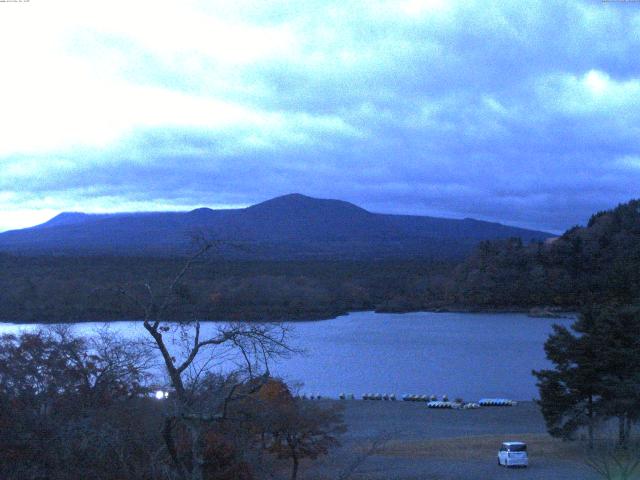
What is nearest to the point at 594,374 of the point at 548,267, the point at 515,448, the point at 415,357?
the point at 515,448

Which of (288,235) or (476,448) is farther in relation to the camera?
(288,235)

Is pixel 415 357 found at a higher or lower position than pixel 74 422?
lower

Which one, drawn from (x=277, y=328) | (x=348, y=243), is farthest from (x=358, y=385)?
(x=348, y=243)

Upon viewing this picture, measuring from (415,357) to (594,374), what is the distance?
27502mm

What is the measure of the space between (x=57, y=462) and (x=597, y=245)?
83789 mm

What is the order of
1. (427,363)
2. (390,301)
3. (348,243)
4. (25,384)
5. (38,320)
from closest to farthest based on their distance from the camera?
(25,384), (38,320), (427,363), (390,301), (348,243)

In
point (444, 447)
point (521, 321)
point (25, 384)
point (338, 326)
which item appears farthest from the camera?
point (521, 321)

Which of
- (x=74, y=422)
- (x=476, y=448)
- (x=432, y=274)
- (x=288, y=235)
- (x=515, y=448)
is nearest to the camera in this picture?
(x=74, y=422)

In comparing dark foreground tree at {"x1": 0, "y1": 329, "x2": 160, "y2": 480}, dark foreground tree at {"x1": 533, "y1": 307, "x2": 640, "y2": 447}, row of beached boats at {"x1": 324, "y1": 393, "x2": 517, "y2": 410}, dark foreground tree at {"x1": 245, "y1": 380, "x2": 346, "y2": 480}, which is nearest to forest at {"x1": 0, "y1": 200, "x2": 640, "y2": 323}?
row of beached boats at {"x1": 324, "y1": 393, "x2": 517, "y2": 410}

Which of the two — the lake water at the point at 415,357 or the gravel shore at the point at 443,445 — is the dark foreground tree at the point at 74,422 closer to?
the gravel shore at the point at 443,445

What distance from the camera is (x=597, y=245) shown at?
277 feet

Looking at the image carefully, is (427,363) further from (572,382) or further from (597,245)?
(597,245)

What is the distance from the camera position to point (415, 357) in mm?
46344

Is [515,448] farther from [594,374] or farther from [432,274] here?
[432,274]
